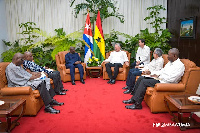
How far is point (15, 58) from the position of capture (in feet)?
11.2

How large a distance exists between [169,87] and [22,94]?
9.00ft

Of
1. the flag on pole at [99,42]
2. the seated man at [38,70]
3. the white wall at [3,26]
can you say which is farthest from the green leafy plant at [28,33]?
the seated man at [38,70]

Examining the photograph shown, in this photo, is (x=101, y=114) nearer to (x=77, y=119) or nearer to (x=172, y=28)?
(x=77, y=119)

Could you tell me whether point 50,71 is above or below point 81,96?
above

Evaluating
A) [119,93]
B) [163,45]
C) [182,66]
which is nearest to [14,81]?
[119,93]

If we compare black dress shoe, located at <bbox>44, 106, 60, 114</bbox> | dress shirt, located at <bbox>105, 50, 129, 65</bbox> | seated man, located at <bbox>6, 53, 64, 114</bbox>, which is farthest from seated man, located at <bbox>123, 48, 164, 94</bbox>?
seated man, located at <bbox>6, 53, 64, 114</bbox>

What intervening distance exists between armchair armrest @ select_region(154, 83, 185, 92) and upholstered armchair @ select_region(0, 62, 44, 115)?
2.30m

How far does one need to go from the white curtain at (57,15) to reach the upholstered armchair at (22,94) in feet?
14.8

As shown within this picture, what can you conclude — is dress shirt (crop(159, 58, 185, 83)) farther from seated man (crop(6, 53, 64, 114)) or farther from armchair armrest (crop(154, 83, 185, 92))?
seated man (crop(6, 53, 64, 114))

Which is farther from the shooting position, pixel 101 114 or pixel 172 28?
pixel 172 28

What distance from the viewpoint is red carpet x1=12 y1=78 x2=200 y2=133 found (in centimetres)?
296

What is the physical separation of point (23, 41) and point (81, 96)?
15.2 feet

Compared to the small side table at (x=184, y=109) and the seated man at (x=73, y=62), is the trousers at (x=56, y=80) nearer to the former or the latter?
the seated man at (x=73, y=62)

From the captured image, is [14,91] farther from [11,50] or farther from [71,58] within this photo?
[11,50]
